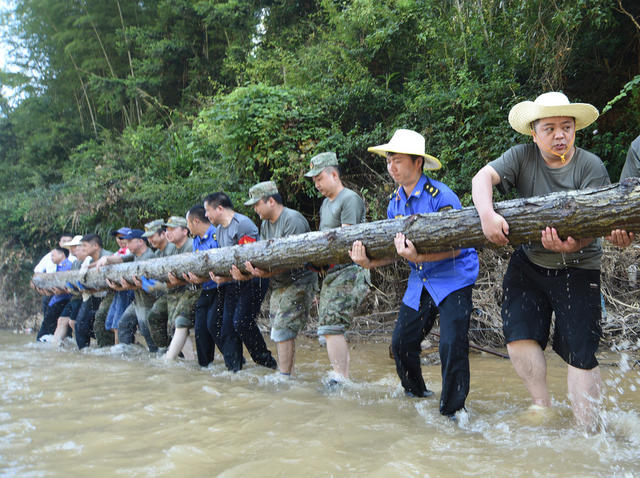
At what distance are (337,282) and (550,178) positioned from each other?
2.22 metres

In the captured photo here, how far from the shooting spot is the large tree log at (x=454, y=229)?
299cm

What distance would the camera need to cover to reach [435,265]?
154 inches

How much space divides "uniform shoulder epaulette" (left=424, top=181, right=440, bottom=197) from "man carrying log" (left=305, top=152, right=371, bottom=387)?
945 mm

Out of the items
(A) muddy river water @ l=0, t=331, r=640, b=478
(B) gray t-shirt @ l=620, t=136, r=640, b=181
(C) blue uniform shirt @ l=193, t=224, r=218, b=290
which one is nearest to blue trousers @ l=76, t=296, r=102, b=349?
(A) muddy river water @ l=0, t=331, r=640, b=478

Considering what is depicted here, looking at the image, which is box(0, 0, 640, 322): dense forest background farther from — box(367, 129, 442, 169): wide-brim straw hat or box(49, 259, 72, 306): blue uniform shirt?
box(367, 129, 442, 169): wide-brim straw hat

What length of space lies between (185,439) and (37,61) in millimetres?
19852

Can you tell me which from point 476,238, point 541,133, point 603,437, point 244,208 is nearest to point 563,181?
point 541,133

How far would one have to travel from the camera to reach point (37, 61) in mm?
19000

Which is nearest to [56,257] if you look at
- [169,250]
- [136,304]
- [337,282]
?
[136,304]

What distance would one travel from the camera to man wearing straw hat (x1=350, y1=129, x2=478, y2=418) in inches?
143

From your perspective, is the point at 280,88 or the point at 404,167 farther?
the point at 280,88

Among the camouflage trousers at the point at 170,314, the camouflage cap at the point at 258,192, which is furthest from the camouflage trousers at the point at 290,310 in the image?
the camouflage trousers at the point at 170,314

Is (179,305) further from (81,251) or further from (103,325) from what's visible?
(81,251)

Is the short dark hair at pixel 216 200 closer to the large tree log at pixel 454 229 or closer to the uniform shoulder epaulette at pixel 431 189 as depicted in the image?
the large tree log at pixel 454 229
